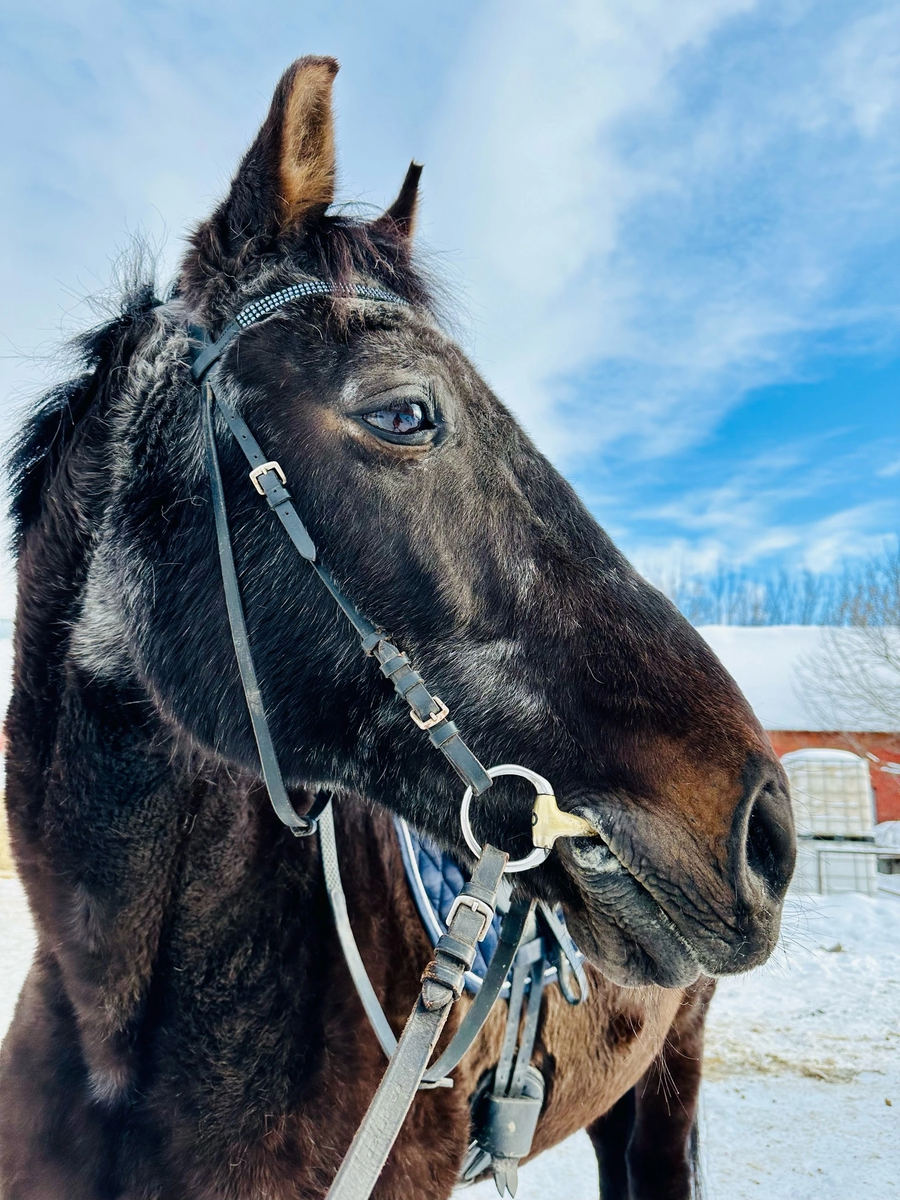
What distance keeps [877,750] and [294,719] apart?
91.2ft

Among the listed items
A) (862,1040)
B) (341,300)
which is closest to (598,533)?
(341,300)

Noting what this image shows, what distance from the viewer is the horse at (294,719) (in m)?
1.48

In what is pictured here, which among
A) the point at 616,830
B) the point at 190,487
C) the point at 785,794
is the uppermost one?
the point at 190,487

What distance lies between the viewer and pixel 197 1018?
5.81 feet

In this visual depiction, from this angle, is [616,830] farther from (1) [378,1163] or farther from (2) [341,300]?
(2) [341,300]

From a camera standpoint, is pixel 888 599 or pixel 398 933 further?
pixel 888 599

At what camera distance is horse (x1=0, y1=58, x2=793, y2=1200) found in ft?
4.86

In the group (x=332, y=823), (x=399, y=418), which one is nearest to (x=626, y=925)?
(x=332, y=823)

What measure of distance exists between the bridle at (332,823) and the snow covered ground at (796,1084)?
780 mm

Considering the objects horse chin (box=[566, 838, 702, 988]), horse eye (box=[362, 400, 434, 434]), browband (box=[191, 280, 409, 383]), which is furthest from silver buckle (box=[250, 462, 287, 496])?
A: horse chin (box=[566, 838, 702, 988])

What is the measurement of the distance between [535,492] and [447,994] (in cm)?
103

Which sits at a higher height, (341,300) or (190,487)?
(341,300)

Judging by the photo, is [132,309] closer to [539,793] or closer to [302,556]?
[302,556]

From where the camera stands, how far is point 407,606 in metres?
1.60
